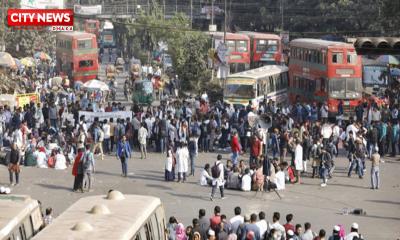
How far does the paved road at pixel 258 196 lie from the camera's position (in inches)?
1005

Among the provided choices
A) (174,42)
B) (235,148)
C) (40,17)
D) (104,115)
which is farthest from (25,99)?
(174,42)

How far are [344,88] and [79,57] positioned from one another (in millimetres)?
21628

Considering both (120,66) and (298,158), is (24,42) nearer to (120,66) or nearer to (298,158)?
(120,66)

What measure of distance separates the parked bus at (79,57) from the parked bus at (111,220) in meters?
45.1

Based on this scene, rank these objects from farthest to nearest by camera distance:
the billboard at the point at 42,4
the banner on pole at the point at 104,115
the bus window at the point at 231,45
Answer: the bus window at the point at 231,45, the billboard at the point at 42,4, the banner on pole at the point at 104,115

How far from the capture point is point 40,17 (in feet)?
155

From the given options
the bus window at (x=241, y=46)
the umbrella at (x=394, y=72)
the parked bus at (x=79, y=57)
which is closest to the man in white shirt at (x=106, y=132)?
the umbrella at (x=394, y=72)

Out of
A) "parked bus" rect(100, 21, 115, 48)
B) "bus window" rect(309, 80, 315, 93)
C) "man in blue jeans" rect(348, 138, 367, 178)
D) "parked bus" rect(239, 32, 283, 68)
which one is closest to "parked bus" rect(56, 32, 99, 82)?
"parked bus" rect(239, 32, 283, 68)

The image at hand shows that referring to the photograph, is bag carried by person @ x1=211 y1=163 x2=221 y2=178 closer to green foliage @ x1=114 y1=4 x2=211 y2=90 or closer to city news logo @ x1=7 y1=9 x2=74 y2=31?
city news logo @ x1=7 y1=9 x2=74 y2=31

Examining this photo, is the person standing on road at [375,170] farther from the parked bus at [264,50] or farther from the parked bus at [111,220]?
the parked bus at [264,50]

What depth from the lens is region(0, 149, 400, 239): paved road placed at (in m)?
25.5

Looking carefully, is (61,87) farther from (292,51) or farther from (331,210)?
(331,210)

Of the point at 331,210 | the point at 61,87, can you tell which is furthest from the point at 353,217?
the point at 61,87

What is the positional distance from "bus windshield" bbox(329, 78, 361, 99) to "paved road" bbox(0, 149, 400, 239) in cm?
1294
